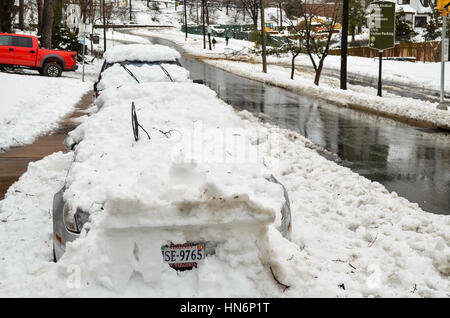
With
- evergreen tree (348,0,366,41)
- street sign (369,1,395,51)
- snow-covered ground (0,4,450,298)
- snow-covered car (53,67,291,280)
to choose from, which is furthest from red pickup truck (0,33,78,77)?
evergreen tree (348,0,366,41)

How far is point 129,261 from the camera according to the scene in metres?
3.21

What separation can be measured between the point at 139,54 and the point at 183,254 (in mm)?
8169

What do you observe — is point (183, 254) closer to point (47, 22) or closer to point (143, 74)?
point (143, 74)

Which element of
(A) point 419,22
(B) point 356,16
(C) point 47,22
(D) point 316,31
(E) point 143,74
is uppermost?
(A) point 419,22

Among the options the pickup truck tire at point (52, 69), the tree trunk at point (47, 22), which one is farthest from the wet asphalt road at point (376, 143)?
the tree trunk at point (47, 22)

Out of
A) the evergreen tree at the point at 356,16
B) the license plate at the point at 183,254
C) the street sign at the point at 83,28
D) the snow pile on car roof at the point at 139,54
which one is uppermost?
the evergreen tree at the point at 356,16

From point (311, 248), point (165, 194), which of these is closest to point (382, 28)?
point (311, 248)

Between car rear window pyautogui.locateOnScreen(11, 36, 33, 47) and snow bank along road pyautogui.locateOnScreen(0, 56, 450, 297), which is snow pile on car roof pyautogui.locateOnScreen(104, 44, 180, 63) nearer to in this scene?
snow bank along road pyautogui.locateOnScreen(0, 56, 450, 297)

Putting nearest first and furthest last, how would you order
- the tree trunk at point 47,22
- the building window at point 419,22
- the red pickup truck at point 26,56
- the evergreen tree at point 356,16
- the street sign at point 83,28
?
the street sign at point 83,28
the red pickup truck at point 26,56
the tree trunk at point 47,22
the evergreen tree at point 356,16
the building window at point 419,22

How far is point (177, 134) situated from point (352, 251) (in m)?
2.08

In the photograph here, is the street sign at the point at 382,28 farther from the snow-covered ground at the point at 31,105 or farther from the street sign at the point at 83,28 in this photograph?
the street sign at the point at 83,28

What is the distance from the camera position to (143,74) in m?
10.0

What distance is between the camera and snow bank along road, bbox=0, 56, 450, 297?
321cm

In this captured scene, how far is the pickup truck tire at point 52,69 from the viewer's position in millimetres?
23266
